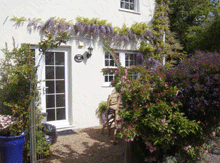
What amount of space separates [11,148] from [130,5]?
5.68 meters

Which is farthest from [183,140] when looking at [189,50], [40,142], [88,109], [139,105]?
[189,50]

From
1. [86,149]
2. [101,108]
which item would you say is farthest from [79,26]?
[86,149]

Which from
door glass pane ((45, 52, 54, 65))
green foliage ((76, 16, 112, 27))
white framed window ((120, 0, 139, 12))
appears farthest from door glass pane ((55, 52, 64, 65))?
white framed window ((120, 0, 139, 12))

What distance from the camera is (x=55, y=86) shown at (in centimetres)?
539

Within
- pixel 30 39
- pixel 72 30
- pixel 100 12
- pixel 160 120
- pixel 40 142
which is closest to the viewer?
pixel 160 120

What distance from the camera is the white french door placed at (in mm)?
5227

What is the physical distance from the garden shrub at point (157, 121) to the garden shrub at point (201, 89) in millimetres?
110

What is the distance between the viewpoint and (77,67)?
5598 millimetres

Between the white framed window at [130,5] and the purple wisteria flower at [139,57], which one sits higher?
the white framed window at [130,5]

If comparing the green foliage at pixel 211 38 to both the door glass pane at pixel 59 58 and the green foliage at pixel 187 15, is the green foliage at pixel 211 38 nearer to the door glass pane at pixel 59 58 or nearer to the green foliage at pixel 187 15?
the green foliage at pixel 187 15

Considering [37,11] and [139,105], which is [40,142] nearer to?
[139,105]

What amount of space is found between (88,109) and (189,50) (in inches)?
261

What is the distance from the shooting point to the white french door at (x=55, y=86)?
5.23 meters

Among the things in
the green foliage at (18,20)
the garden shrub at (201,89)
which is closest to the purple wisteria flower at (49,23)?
the green foliage at (18,20)
